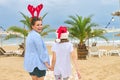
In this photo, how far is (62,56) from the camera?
21.8 feet

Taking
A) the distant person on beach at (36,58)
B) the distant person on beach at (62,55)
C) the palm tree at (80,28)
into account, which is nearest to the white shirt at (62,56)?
the distant person on beach at (62,55)

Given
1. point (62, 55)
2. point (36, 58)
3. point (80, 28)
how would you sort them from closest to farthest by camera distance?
point (36, 58), point (62, 55), point (80, 28)

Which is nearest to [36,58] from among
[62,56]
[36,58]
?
[36,58]

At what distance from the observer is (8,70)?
14.0 metres

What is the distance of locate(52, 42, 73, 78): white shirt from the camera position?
663cm

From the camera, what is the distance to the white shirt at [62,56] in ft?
21.8

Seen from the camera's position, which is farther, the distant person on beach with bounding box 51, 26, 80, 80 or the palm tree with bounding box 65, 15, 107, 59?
the palm tree with bounding box 65, 15, 107, 59

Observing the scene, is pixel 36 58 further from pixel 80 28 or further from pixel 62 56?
pixel 80 28

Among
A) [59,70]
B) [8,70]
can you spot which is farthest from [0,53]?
[59,70]

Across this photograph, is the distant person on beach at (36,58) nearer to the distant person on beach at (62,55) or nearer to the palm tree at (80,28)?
the distant person on beach at (62,55)

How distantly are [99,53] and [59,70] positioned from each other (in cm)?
1836

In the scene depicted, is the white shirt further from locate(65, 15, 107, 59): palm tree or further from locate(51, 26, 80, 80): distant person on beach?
locate(65, 15, 107, 59): palm tree

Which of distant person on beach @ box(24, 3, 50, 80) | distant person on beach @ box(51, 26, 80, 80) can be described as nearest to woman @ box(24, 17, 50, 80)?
distant person on beach @ box(24, 3, 50, 80)

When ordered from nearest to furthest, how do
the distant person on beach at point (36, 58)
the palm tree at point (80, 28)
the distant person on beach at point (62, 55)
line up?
the distant person on beach at point (36, 58), the distant person on beach at point (62, 55), the palm tree at point (80, 28)
